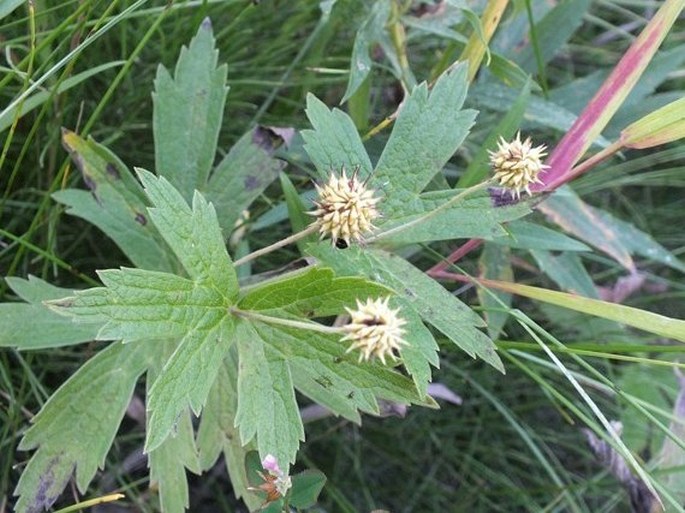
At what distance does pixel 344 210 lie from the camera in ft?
2.83

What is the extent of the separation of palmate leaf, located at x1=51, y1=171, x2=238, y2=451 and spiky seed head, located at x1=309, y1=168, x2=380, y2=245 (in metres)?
0.14

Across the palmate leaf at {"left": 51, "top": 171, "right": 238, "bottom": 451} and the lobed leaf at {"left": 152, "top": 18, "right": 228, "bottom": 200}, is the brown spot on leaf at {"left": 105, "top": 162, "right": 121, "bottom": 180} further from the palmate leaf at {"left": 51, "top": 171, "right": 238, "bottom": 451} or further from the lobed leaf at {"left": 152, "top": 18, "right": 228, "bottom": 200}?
the palmate leaf at {"left": 51, "top": 171, "right": 238, "bottom": 451}

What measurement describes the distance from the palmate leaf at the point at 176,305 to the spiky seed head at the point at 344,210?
0.46ft

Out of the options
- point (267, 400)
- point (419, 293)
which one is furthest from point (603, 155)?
point (267, 400)

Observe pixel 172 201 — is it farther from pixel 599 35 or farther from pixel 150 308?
pixel 599 35

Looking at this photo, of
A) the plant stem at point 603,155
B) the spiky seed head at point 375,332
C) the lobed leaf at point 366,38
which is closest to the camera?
the spiky seed head at point 375,332

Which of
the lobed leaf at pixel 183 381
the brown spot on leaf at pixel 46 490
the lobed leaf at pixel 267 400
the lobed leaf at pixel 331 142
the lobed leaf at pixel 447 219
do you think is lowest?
the brown spot on leaf at pixel 46 490

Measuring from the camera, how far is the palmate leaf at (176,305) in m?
0.86

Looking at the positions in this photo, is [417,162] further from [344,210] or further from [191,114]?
[191,114]

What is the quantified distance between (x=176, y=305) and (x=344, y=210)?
8.5 inches

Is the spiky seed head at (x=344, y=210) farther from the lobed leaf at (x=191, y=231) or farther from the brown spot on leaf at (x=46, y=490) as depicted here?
the brown spot on leaf at (x=46, y=490)

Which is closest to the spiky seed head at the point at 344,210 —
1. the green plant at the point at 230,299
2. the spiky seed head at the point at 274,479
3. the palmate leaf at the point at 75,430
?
the green plant at the point at 230,299

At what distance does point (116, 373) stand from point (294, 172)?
0.58 meters

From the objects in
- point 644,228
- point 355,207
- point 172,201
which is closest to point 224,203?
point 172,201
